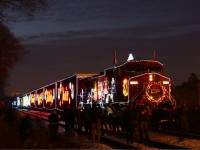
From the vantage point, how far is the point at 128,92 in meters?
31.8

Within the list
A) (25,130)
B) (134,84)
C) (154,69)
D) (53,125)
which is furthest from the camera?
(154,69)

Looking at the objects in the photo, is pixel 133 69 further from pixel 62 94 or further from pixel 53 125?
pixel 62 94

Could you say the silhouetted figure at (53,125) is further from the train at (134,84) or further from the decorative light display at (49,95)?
the decorative light display at (49,95)

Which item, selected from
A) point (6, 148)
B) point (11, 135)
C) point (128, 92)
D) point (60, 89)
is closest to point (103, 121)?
point (128, 92)

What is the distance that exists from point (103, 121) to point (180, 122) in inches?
204

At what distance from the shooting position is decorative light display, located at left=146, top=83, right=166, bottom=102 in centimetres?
3195

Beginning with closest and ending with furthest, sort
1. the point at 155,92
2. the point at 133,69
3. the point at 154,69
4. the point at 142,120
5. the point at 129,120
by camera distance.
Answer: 1. the point at 129,120
2. the point at 142,120
3. the point at 155,92
4. the point at 133,69
5. the point at 154,69

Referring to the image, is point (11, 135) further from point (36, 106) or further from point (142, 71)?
point (36, 106)

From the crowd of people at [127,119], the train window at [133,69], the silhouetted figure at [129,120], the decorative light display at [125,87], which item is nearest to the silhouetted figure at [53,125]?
the crowd of people at [127,119]

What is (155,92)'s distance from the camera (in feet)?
105

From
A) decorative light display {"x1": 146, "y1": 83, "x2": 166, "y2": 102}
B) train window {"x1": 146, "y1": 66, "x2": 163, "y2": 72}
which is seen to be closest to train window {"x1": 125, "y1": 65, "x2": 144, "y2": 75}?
train window {"x1": 146, "y1": 66, "x2": 163, "y2": 72}

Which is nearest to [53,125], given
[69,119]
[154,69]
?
[69,119]

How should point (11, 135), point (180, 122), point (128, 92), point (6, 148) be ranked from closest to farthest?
point (6, 148) → point (11, 135) → point (180, 122) → point (128, 92)

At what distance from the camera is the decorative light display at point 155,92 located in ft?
105
